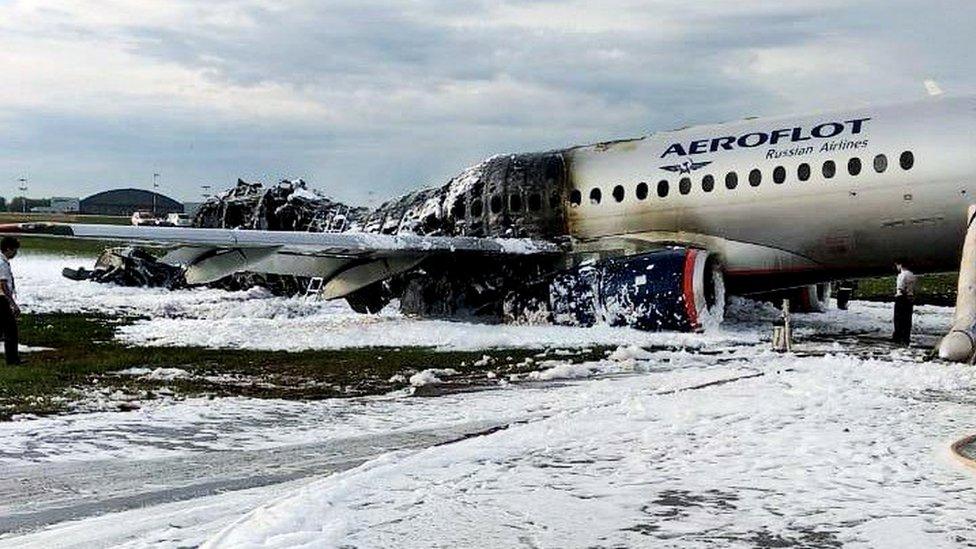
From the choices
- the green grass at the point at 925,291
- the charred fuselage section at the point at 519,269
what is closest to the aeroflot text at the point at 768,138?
the charred fuselage section at the point at 519,269

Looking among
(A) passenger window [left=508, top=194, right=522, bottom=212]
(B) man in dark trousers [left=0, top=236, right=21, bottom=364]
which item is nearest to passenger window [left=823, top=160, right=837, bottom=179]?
(A) passenger window [left=508, top=194, right=522, bottom=212]

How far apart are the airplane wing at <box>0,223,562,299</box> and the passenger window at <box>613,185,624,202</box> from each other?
1333 millimetres

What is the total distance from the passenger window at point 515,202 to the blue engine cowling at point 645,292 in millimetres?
2369

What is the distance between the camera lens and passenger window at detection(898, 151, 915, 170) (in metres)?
15.4

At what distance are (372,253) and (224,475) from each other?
11.5 meters

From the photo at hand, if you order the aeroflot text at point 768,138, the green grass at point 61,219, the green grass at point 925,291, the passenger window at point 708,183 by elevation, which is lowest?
the green grass at point 925,291

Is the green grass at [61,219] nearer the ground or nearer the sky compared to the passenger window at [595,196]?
nearer the sky

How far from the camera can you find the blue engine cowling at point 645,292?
15.8m

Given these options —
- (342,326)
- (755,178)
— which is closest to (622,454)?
(755,178)

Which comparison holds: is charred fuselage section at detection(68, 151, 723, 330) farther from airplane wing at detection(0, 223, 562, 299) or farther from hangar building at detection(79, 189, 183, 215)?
hangar building at detection(79, 189, 183, 215)

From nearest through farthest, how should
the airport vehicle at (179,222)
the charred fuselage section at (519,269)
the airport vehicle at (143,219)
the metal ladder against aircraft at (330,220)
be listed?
1. the charred fuselage section at (519,269)
2. the metal ladder against aircraft at (330,220)
3. the airport vehicle at (179,222)
4. the airport vehicle at (143,219)

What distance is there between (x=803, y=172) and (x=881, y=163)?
1.16m

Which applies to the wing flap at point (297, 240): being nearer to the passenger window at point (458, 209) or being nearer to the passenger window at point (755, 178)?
the passenger window at point (458, 209)

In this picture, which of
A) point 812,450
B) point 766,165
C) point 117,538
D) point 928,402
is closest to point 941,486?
point 812,450
